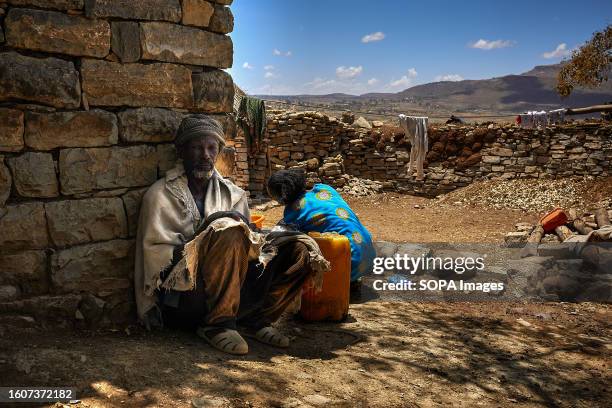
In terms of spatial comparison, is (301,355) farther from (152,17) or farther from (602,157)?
(602,157)

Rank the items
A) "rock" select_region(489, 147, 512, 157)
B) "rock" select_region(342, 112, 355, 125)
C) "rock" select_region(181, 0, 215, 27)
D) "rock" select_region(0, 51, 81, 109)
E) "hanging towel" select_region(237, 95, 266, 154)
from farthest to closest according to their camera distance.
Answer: "rock" select_region(342, 112, 355, 125) < "rock" select_region(489, 147, 512, 157) < "hanging towel" select_region(237, 95, 266, 154) < "rock" select_region(181, 0, 215, 27) < "rock" select_region(0, 51, 81, 109)

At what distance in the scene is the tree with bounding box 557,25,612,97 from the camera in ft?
49.1

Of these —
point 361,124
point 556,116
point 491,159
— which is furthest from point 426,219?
point 556,116

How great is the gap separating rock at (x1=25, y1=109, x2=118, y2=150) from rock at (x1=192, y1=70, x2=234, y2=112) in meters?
0.62

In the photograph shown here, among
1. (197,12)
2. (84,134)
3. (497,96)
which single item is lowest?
(84,134)

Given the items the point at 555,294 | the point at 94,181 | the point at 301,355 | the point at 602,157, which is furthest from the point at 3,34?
the point at 602,157

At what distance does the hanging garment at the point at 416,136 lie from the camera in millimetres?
14172

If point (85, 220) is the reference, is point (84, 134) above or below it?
above

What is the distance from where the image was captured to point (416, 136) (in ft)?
46.7

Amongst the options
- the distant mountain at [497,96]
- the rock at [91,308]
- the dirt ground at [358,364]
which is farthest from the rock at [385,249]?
the distant mountain at [497,96]

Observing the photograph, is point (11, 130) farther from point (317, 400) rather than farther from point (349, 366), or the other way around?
point (349, 366)

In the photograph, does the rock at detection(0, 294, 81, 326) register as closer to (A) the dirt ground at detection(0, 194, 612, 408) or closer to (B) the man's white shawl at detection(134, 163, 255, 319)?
(A) the dirt ground at detection(0, 194, 612, 408)

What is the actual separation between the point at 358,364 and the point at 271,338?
1.91ft

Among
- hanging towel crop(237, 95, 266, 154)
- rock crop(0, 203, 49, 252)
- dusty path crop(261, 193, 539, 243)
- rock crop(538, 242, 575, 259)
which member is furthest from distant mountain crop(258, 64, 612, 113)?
rock crop(0, 203, 49, 252)
